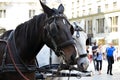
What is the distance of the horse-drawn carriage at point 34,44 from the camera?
5.34 m

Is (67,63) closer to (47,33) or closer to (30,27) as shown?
(47,33)

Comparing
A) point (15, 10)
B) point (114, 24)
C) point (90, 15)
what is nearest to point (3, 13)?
point (15, 10)

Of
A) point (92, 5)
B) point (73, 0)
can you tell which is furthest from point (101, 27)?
point (73, 0)

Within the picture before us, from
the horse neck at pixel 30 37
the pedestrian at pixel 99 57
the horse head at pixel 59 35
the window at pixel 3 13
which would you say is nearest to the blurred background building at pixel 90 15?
the window at pixel 3 13

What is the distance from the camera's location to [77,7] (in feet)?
289

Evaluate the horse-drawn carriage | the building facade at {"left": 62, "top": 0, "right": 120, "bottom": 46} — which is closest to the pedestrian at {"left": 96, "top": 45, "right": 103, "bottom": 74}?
the horse-drawn carriage

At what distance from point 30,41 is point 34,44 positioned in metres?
0.07

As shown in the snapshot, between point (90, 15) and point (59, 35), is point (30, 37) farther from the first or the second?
point (90, 15)

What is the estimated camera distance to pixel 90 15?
272 ft

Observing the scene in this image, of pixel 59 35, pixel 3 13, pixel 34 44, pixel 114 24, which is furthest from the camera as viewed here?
pixel 3 13

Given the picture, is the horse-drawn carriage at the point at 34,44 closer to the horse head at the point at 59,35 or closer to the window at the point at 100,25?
the horse head at the point at 59,35

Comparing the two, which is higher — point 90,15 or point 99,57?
point 90,15

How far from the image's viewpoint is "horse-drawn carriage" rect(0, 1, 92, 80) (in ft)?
17.5

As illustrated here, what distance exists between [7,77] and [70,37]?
1.09 meters
